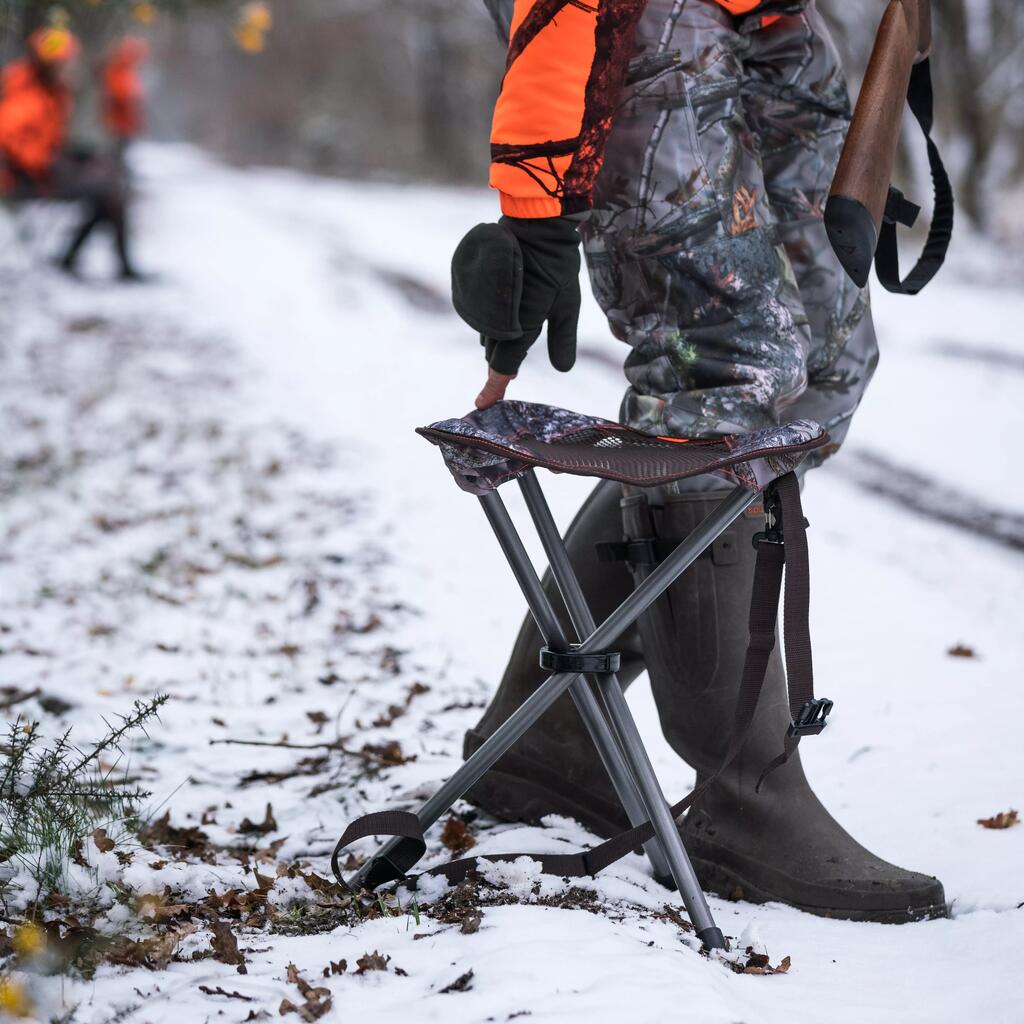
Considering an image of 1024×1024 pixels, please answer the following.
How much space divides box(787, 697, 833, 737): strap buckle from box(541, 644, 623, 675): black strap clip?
0.31 meters

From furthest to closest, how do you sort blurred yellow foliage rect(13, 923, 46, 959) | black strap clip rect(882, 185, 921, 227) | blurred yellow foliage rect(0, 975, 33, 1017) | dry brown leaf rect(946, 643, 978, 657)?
dry brown leaf rect(946, 643, 978, 657), black strap clip rect(882, 185, 921, 227), blurred yellow foliage rect(13, 923, 46, 959), blurred yellow foliage rect(0, 975, 33, 1017)

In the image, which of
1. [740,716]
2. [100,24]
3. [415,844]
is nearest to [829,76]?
[740,716]

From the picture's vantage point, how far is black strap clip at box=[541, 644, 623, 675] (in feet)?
6.30

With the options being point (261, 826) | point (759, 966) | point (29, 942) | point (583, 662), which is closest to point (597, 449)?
point (583, 662)

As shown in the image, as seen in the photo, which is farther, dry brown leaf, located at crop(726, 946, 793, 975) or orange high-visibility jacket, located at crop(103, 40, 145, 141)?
orange high-visibility jacket, located at crop(103, 40, 145, 141)

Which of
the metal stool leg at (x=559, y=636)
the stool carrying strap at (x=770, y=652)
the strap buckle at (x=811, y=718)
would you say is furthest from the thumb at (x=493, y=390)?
the strap buckle at (x=811, y=718)

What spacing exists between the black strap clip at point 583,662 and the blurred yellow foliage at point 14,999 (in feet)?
2.99

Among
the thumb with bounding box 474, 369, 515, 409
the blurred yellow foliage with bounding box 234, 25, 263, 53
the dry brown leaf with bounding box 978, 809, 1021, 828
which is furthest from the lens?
the blurred yellow foliage with bounding box 234, 25, 263, 53

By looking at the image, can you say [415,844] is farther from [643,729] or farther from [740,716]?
[643,729]

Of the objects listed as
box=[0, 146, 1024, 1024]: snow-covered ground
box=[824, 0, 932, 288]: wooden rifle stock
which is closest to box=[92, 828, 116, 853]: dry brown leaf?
box=[0, 146, 1024, 1024]: snow-covered ground

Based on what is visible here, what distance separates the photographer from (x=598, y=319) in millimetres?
9531

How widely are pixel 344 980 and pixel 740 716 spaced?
76cm

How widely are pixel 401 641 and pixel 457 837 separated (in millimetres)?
1443

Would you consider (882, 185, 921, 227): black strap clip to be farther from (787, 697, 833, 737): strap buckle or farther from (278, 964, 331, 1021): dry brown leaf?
(278, 964, 331, 1021): dry brown leaf
